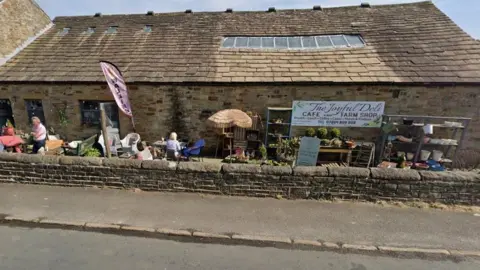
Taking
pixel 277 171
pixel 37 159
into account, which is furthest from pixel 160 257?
pixel 37 159

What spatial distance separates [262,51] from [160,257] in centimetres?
891

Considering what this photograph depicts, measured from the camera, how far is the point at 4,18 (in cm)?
1040

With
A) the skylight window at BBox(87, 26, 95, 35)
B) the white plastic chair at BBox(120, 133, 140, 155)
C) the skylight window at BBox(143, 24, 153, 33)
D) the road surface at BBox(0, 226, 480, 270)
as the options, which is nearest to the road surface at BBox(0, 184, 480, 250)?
the road surface at BBox(0, 226, 480, 270)

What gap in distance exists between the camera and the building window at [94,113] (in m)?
9.25

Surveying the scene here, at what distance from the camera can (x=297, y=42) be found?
10.5 m

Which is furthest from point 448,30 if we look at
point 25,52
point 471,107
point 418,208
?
point 25,52

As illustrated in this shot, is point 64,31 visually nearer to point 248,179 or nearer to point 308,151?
point 248,179

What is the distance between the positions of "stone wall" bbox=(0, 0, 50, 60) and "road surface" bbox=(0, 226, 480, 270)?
11.0 metres

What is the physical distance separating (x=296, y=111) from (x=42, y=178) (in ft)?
25.5

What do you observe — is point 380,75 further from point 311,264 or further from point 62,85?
point 62,85

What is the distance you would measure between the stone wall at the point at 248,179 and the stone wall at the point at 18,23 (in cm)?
845

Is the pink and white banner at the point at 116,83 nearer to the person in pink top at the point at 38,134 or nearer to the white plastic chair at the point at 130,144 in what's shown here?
Answer: the white plastic chair at the point at 130,144

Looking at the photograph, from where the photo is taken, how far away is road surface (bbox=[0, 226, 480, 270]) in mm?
3234

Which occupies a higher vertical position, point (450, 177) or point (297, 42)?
point (297, 42)
